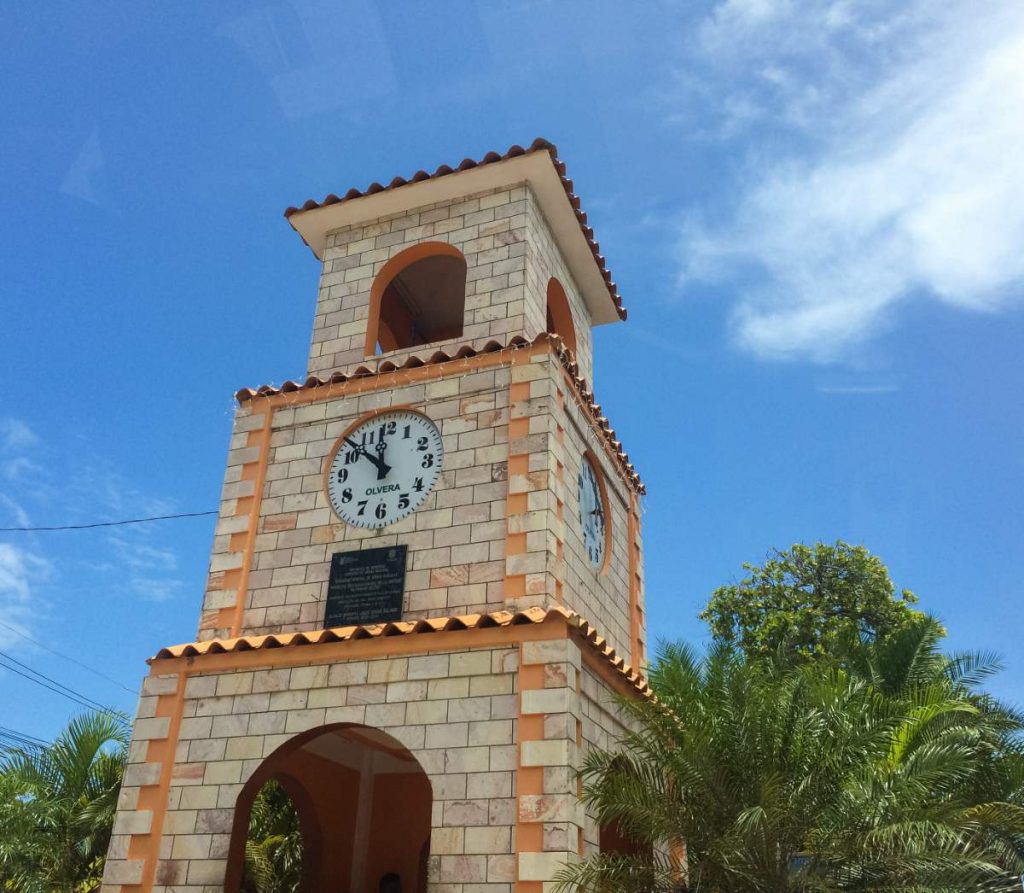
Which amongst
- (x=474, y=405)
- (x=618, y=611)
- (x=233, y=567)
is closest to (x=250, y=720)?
(x=233, y=567)

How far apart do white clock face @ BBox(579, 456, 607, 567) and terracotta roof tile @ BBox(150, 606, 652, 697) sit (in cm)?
215

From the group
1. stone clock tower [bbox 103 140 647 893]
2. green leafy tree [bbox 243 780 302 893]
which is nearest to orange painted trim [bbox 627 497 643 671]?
stone clock tower [bbox 103 140 647 893]

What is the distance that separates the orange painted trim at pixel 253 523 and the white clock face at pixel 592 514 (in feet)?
13.8

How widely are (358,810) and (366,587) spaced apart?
181 inches

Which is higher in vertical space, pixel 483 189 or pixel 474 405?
pixel 483 189

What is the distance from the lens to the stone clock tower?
9930 mm

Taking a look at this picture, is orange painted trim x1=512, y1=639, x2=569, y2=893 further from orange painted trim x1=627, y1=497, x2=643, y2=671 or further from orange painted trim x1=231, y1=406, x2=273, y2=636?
orange painted trim x1=627, y1=497, x2=643, y2=671

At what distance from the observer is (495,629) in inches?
406

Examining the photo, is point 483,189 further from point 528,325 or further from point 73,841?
point 73,841

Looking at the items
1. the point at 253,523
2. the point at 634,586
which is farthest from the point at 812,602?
the point at 253,523

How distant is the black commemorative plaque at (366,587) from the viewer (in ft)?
37.6

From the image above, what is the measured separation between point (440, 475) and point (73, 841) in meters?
6.74

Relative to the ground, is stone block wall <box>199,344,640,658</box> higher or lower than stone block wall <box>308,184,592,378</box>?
lower

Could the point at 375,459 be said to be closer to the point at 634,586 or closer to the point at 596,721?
the point at 596,721
